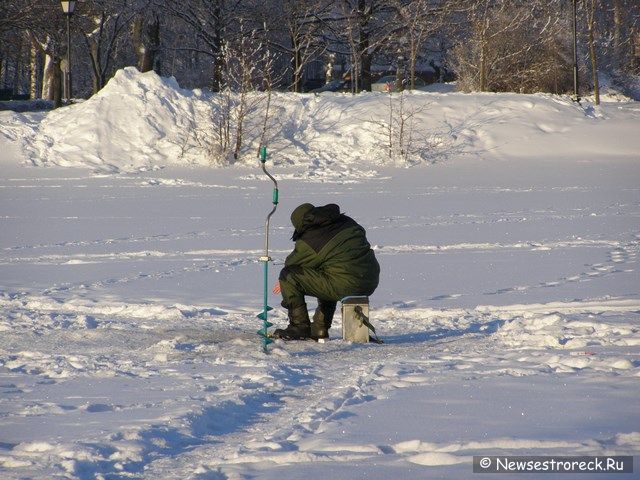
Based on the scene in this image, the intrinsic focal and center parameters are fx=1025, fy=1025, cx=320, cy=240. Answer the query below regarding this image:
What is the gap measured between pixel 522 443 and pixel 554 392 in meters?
1.39

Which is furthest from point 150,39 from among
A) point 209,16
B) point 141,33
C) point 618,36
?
point 618,36

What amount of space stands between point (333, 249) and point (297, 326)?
29.7 inches

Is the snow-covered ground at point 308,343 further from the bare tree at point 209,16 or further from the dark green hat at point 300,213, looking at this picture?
the bare tree at point 209,16

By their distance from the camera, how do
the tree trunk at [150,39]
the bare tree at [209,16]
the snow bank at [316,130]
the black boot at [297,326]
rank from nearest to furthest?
the black boot at [297,326], the snow bank at [316,130], the tree trunk at [150,39], the bare tree at [209,16]

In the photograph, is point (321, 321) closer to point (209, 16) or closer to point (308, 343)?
point (308, 343)

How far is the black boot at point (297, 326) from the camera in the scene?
8809 mm

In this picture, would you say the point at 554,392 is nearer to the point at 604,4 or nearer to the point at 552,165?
the point at 552,165

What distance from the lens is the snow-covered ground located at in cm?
514

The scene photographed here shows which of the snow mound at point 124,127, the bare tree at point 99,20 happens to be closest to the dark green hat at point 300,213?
the snow mound at point 124,127

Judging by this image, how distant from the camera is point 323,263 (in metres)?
8.74

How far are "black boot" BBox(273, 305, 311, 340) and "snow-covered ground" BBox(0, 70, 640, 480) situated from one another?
0.27 metres

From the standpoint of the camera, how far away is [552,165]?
30047 mm

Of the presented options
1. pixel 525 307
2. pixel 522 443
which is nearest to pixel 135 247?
pixel 525 307

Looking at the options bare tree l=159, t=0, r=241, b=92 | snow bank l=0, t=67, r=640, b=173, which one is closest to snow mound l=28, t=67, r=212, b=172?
snow bank l=0, t=67, r=640, b=173
